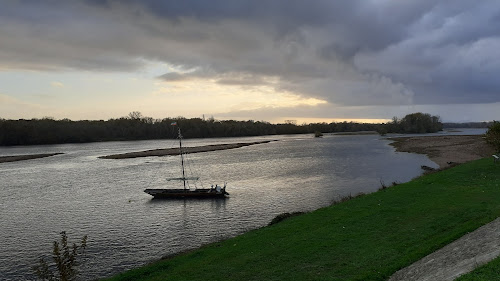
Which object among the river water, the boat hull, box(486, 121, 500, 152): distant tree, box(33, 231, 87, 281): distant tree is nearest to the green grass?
box(33, 231, 87, 281): distant tree

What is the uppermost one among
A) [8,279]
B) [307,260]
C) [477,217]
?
[477,217]

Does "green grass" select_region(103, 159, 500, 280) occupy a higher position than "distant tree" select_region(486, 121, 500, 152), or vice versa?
"distant tree" select_region(486, 121, 500, 152)

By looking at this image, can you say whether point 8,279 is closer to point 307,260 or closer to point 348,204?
point 307,260

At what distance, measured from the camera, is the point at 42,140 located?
157 m

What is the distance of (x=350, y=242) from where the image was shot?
1491 cm

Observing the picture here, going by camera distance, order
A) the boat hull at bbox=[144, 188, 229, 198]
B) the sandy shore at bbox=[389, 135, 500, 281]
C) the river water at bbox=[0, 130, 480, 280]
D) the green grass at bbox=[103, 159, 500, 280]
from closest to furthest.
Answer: the sandy shore at bbox=[389, 135, 500, 281], the green grass at bbox=[103, 159, 500, 280], the river water at bbox=[0, 130, 480, 280], the boat hull at bbox=[144, 188, 229, 198]

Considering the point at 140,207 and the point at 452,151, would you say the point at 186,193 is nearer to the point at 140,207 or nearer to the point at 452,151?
the point at 140,207

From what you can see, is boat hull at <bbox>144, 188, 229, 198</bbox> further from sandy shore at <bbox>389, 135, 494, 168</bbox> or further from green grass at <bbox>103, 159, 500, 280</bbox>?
sandy shore at <bbox>389, 135, 494, 168</bbox>

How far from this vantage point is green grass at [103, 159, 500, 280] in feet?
41.1

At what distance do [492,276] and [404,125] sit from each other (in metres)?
210

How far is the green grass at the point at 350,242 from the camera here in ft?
41.1

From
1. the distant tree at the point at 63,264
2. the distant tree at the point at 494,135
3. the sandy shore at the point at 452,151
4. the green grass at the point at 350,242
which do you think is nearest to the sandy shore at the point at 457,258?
the green grass at the point at 350,242

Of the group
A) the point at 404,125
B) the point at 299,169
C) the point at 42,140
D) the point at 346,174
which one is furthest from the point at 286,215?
the point at 404,125

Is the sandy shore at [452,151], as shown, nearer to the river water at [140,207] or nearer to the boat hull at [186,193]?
the river water at [140,207]
